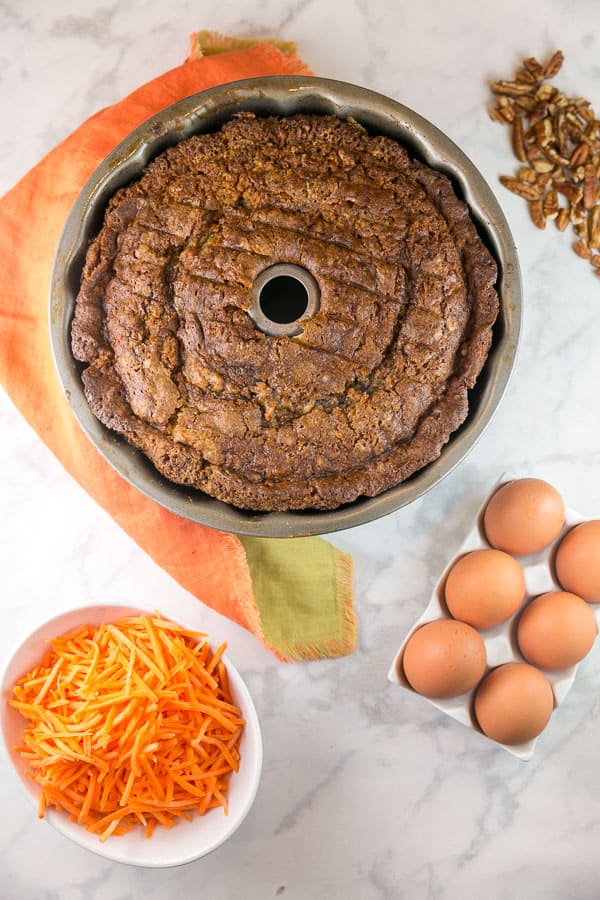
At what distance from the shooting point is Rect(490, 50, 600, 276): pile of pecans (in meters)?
2.41

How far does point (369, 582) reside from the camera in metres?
2.35

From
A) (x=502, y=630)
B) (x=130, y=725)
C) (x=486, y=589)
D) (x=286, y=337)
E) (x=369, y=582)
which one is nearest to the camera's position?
(x=286, y=337)

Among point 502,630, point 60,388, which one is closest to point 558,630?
point 502,630

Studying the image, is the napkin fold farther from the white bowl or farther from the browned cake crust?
the browned cake crust

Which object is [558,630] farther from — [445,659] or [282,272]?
[282,272]

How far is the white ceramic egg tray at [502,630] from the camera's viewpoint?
85.5 inches

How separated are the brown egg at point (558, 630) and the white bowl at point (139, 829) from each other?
743 mm

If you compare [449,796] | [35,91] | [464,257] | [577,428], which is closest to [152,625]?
[449,796]

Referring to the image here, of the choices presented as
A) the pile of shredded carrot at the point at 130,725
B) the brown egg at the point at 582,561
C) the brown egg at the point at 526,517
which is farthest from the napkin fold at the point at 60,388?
the brown egg at the point at 582,561

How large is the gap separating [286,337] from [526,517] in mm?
788

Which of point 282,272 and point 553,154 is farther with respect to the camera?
point 553,154

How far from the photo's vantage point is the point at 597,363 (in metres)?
2.44

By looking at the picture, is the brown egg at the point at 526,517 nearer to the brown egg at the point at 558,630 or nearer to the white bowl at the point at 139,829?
the brown egg at the point at 558,630

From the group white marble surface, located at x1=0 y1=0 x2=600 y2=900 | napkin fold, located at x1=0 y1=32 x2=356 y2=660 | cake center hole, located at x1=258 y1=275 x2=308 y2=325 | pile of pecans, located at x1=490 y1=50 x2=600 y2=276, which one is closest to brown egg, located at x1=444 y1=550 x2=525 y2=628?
white marble surface, located at x1=0 y1=0 x2=600 y2=900
